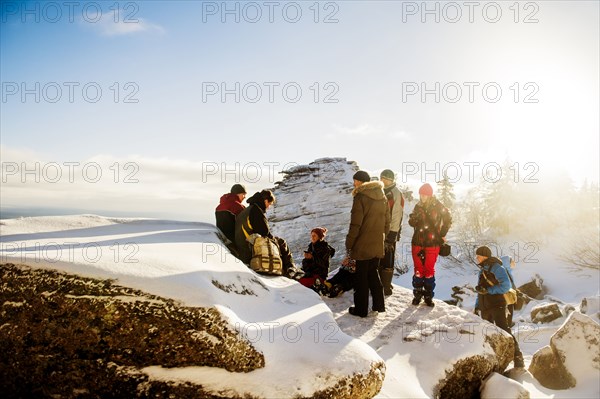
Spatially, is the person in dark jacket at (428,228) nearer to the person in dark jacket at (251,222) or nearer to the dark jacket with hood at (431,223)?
the dark jacket with hood at (431,223)

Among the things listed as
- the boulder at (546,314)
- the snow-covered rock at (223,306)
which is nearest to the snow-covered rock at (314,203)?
the boulder at (546,314)

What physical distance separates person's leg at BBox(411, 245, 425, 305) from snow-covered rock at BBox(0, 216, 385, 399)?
2.69 metres

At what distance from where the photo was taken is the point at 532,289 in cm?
2317

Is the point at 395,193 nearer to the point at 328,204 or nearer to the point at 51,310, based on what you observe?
the point at 51,310

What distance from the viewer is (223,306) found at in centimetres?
352

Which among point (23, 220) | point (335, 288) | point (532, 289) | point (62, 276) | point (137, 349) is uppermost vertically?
point (23, 220)

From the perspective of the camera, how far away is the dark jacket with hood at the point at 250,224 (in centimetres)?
660

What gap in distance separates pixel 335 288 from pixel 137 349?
16.6 ft

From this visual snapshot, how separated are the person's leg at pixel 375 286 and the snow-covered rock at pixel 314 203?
1513 cm

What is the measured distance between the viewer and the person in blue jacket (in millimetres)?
7102

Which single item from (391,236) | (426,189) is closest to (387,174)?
(426,189)

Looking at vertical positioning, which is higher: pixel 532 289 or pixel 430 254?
pixel 430 254

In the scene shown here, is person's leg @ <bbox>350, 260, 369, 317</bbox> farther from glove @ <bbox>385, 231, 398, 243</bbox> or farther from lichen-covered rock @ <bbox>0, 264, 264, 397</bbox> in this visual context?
lichen-covered rock @ <bbox>0, 264, 264, 397</bbox>

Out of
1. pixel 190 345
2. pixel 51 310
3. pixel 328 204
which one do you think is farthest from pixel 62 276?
pixel 328 204
